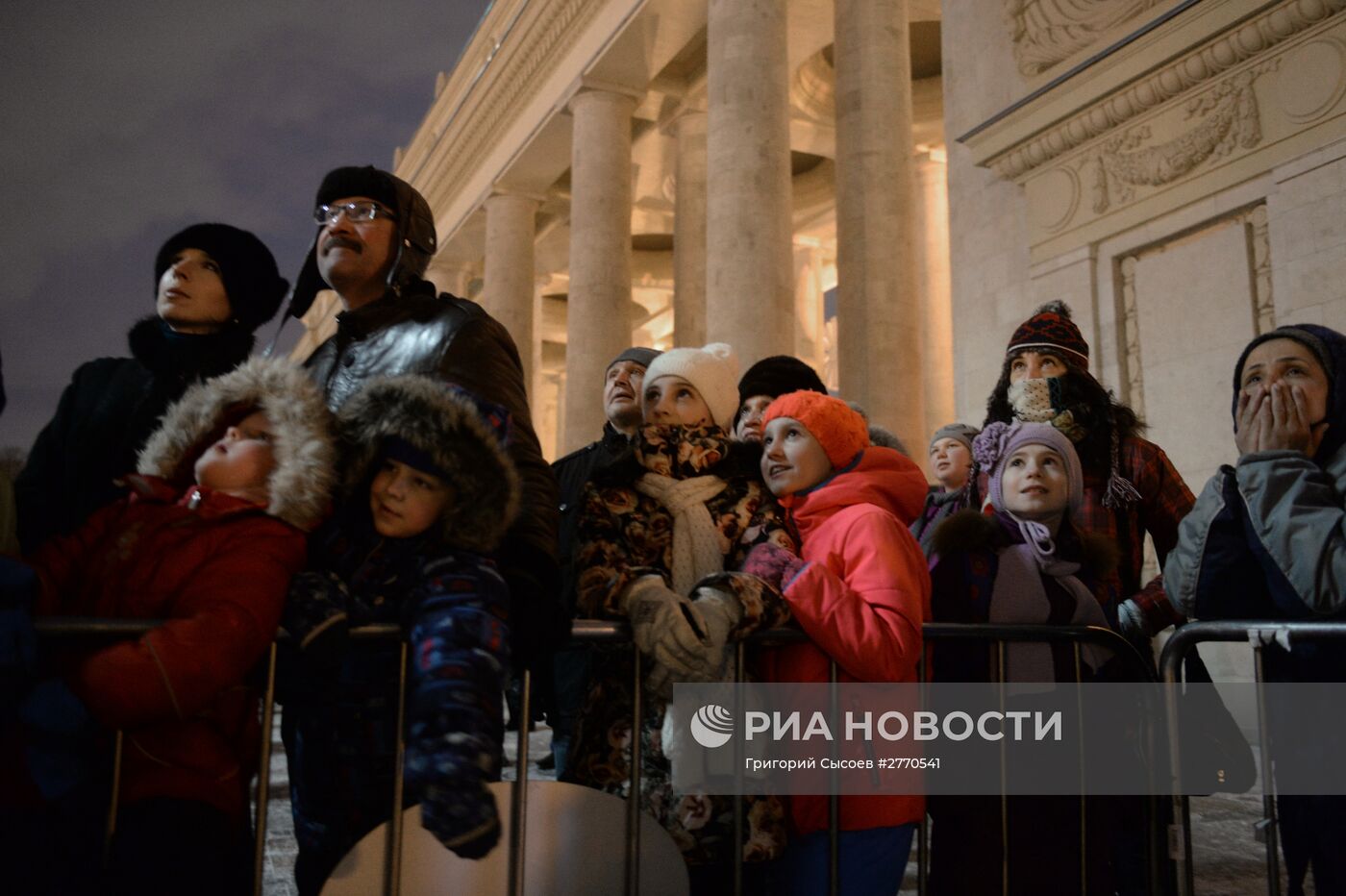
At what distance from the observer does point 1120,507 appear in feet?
11.4

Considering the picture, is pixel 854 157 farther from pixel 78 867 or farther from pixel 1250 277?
pixel 78 867

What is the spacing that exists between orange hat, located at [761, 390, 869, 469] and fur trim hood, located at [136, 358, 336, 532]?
141cm

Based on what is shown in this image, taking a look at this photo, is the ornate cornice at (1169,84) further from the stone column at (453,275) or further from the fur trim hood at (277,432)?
the stone column at (453,275)

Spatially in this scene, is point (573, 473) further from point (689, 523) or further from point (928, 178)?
point (928, 178)

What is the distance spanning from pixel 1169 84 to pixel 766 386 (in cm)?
402

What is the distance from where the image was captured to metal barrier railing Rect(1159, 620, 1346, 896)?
7.95ft

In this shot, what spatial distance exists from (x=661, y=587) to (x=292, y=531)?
34.2 inches

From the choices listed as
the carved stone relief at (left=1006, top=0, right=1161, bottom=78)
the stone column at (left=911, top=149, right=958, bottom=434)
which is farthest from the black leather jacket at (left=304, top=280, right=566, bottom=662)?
the stone column at (left=911, top=149, right=958, bottom=434)

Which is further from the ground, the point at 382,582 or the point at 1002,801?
the point at 382,582

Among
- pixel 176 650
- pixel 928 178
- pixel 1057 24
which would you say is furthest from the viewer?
pixel 928 178

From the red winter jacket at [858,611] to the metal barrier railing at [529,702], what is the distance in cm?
6

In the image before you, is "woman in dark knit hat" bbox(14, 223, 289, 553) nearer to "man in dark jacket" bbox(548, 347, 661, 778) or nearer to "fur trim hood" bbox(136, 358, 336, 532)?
"fur trim hood" bbox(136, 358, 336, 532)

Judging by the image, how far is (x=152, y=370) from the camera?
8.88 feet

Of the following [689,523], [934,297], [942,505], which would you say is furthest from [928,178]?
[689,523]
